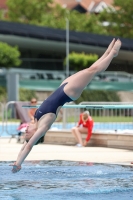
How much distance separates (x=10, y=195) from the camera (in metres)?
8.13

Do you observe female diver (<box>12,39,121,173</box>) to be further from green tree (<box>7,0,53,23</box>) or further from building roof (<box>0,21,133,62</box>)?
green tree (<box>7,0,53,23</box>)

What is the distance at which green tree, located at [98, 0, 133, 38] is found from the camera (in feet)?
242

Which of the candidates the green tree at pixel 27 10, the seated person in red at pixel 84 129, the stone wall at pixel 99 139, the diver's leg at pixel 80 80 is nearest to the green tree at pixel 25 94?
the stone wall at pixel 99 139

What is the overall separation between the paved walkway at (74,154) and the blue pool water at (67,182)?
114 cm

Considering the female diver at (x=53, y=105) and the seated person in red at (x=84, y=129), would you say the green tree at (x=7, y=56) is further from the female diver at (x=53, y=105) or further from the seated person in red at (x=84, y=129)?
the female diver at (x=53, y=105)

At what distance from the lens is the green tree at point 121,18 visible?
73688mm

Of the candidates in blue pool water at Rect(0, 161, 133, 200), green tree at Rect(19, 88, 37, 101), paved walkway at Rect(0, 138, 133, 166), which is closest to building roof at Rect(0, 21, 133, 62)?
green tree at Rect(19, 88, 37, 101)

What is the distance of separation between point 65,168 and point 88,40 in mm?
47165

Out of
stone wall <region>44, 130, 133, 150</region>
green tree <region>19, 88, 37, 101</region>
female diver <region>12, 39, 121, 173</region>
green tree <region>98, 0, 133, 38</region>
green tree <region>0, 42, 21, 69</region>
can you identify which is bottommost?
green tree <region>19, 88, 37, 101</region>

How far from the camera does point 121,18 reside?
7519cm

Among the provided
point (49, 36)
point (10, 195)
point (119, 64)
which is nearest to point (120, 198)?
point (10, 195)

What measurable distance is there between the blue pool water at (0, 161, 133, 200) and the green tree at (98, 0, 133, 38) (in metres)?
62.8

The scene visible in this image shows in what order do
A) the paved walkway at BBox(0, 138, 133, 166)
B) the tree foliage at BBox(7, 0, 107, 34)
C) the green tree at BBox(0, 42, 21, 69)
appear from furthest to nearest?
the tree foliage at BBox(7, 0, 107, 34) → the green tree at BBox(0, 42, 21, 69) → the paved walkway at BBox(0, 138, 133, 166)

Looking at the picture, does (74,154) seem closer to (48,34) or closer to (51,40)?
(51,40)
